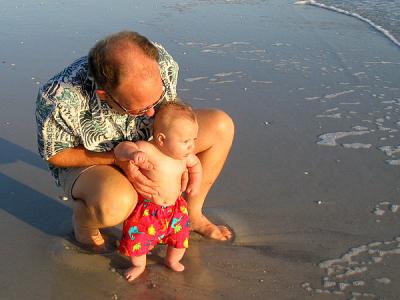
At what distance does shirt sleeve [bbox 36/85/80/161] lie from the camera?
2.66 meters

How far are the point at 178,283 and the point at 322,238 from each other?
3.02 ft

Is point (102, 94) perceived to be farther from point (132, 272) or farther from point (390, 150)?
point (390, 150)

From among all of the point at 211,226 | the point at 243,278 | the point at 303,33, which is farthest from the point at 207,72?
the point at 243,278

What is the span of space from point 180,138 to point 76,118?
0.56m

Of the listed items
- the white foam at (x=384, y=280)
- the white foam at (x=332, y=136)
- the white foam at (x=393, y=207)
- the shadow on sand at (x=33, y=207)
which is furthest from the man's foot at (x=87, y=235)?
the white foam at (x=332, y=136)

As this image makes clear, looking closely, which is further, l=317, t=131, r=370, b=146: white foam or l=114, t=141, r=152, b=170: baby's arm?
l=317, t=131, r=370, b=146: white foam

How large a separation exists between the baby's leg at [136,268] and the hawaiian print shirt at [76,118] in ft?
2.04

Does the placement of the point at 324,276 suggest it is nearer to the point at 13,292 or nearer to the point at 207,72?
the point at 13,292

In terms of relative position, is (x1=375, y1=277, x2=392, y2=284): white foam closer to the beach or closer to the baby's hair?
the beach

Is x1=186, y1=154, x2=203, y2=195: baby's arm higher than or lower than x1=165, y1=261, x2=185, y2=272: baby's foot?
higher

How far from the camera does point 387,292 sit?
100 inches

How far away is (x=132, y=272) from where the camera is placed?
2.71 m

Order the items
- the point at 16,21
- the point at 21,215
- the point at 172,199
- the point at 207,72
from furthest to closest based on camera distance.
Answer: the point at 16,21, the point at 207,72, the point at 21,215, the point at 172,199

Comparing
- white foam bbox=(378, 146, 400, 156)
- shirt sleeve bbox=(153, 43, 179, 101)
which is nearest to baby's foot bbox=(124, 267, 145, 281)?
shirt sleeve bbox=(153, 43, 179, 101)
